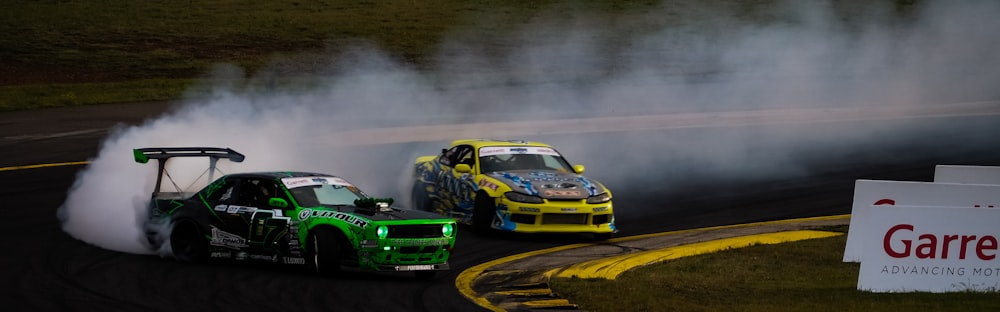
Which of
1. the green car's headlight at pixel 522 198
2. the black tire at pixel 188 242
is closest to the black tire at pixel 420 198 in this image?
the green car's headlight at pixel 522 198

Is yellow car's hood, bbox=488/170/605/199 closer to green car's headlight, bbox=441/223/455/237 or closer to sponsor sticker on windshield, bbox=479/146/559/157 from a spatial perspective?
sponsor sticker on windshield, bbox=479/146/559/157

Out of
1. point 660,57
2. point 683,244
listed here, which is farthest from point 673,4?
point 683,244

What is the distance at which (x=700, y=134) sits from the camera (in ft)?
89.8

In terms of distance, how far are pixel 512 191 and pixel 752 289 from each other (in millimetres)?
4589

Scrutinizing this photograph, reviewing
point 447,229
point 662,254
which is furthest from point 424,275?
point 662,254

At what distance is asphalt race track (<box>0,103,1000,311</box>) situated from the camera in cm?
1270

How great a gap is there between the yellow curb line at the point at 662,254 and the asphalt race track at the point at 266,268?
117 cm

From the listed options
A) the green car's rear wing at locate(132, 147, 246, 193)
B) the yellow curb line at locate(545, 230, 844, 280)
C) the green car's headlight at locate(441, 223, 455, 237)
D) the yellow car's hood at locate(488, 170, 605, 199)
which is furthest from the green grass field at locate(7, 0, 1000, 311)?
the green car's headlight at locate(441, 223, 455, 237)

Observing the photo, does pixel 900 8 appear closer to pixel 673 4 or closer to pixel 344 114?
pixel 673 4

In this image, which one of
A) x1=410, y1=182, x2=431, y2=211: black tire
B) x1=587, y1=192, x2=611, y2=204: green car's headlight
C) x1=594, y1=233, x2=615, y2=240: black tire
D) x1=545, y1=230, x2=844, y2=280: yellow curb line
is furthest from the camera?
x1=410, y1=182, x2=431, y2=211: black tire

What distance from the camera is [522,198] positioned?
57.3ft

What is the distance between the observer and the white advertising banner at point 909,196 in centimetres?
1439

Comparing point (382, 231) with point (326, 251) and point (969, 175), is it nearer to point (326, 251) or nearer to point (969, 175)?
point (326, 251)

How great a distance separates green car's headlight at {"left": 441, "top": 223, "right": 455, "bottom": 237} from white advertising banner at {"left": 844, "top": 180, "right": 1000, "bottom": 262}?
4279mm
